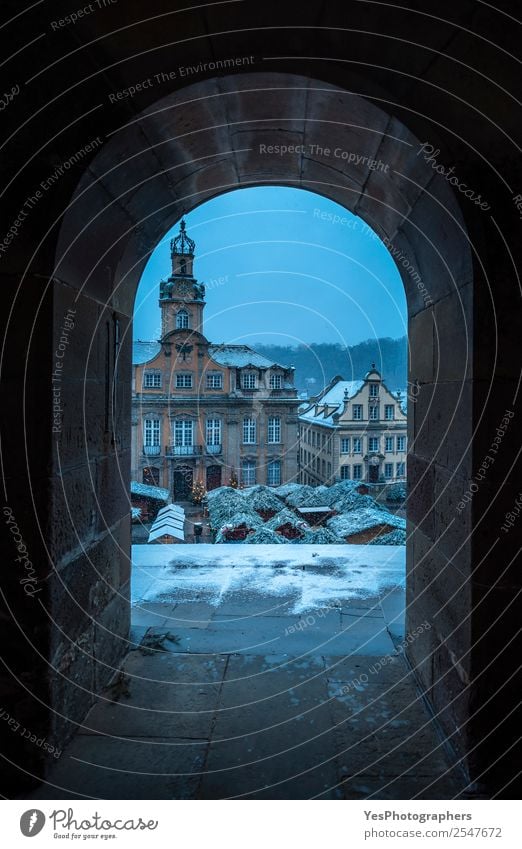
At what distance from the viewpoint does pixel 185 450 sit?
1437 inches

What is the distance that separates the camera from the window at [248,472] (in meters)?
37.5

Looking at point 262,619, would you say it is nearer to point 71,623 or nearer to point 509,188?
point 71,623

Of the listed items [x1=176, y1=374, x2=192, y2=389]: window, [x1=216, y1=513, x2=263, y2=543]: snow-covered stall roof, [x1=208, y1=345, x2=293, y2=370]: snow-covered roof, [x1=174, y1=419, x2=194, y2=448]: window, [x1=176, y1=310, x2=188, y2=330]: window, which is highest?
[x1=176, y1=310, x2=188, y2=330]: window

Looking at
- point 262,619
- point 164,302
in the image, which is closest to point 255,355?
point 164,302

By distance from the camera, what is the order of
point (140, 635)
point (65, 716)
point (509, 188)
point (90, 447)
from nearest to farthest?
1. point (509, 188)
2. point (65, 716)
3. point (90, 447)
4. point (140, 635)

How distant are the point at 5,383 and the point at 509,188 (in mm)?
2786

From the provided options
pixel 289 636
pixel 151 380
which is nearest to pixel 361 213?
pixel 289 636

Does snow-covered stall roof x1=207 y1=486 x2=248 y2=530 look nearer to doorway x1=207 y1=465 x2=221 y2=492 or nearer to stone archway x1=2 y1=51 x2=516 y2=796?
doorway x1=207 y1=465 x2=221 y2=492

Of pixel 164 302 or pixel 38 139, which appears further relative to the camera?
pixel 164 302

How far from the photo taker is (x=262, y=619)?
4.65 meters

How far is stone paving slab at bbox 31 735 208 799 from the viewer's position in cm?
265

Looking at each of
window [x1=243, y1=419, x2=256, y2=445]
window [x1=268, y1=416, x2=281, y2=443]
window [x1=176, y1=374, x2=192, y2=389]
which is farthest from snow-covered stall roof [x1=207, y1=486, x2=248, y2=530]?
window [x1=176, y1=374, x2=192, y2=389]

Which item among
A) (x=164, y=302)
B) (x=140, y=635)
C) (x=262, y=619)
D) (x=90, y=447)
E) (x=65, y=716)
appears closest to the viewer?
(x=65, y=716)

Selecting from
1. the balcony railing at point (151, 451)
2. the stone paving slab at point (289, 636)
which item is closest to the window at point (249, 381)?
the balcony railing at point (151, 451)
